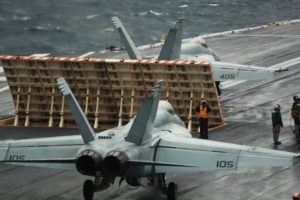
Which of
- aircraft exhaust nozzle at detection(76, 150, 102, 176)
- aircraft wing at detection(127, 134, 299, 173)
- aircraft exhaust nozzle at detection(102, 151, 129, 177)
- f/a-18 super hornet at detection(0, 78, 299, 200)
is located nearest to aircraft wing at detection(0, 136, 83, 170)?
f/a-18 super hornet at detection(0, 78, 299, 200)

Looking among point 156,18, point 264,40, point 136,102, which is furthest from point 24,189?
point 156,18

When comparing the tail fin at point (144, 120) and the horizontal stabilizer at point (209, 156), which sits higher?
the tail fin at point (144, 120)

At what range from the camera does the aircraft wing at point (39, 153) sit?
2870cm

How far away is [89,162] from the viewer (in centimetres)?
2727

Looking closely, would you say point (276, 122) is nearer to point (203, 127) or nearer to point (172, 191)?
point (203, 127)

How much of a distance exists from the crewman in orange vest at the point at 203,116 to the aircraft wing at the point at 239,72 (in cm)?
566

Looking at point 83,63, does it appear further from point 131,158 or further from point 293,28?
point 293,28

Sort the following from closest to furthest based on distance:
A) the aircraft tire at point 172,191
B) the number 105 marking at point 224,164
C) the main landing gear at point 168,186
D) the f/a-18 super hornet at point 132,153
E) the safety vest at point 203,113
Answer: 1. the number 105 marking at point 224,164
2. the f/a-18 super hornet at point 132,153
3. the main landing gear at point 168,186
4. the aircraft tire at point 172,191
5. the safety vest at point 203,113

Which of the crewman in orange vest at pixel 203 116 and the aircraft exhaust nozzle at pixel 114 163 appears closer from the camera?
the aircraft exhaust nozzle at pixel 114 163

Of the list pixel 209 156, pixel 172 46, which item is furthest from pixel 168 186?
pixel 172 46

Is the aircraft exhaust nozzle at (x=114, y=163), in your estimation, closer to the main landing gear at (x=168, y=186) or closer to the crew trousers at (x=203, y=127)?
the main landing gear at (x=168, y=186)

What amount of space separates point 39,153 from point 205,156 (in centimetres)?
539

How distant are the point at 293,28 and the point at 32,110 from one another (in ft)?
113

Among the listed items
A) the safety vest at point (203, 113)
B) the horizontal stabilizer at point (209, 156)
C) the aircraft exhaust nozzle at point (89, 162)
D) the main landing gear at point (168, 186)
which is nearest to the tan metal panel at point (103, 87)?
the safety vest at point (203, 113)
